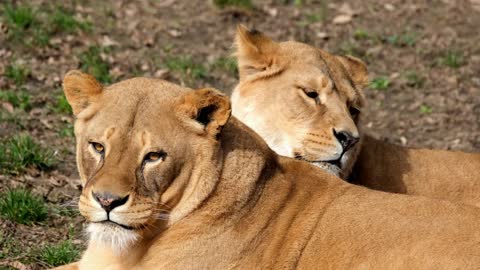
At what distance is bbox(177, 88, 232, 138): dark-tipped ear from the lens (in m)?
4.83

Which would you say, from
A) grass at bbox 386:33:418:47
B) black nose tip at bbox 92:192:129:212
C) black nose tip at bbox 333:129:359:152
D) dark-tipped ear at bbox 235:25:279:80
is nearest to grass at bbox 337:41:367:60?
grass at bbox 386:33:418:47

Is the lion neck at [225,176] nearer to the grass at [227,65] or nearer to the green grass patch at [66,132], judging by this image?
the green grass patch at [66,132]

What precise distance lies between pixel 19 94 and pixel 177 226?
166 inches

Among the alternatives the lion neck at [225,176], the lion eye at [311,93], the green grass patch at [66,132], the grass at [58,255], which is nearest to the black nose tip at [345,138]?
the lion eye at [311,93]

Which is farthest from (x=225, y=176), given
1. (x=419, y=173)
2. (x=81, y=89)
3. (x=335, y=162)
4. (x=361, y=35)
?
(x=361, y=35)

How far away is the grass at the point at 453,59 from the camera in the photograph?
10812mm

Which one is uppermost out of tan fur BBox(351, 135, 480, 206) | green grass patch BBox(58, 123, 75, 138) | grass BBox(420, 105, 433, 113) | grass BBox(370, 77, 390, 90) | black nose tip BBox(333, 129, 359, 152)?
black nose tip BBox(333, 129, 359, 152)

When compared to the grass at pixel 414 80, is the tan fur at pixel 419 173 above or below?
above

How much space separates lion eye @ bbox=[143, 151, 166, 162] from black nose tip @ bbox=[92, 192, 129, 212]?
24 centimetres

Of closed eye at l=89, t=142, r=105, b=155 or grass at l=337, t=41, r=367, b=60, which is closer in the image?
closed eye at l=89, t=142, r=105, b=155

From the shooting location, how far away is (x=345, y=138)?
21.0 ft

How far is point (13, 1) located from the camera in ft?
34.9

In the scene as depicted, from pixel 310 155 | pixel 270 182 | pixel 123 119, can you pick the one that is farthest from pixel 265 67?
pixel 123 119

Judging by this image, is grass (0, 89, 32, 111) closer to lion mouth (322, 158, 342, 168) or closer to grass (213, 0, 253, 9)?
lion mouth (322, 158, 342, 168)
